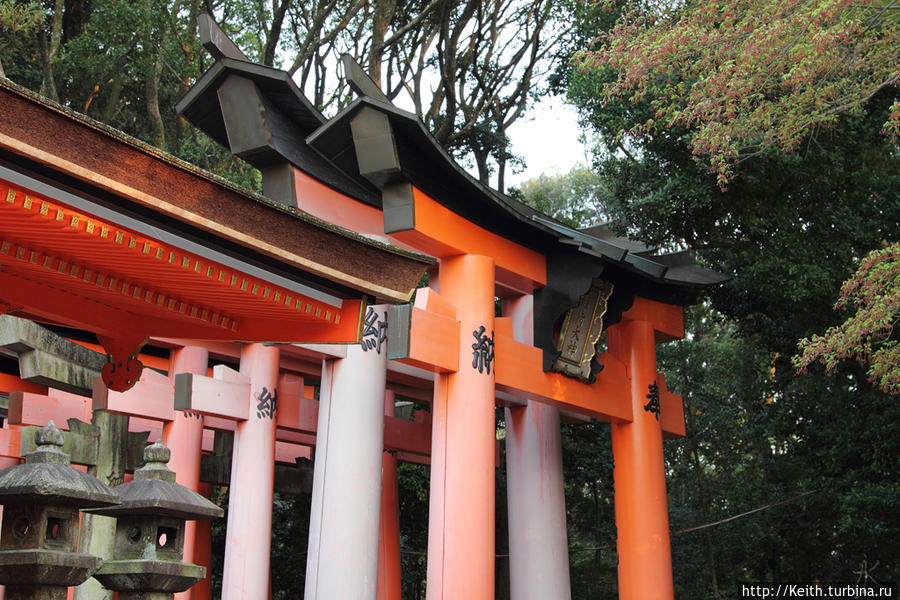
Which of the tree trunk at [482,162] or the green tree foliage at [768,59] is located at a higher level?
the tree trunk at [482,162]

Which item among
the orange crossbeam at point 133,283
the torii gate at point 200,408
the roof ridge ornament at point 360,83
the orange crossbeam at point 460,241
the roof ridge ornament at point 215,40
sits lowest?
the orange crossbeam at point 133,283

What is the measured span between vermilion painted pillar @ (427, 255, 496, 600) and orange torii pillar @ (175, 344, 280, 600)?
2.66m

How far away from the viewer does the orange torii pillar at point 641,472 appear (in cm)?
916

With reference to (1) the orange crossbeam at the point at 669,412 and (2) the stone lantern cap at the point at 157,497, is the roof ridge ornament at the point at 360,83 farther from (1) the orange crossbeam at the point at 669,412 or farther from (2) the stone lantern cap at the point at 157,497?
(1) the orange crossbeam at the point at 669,412

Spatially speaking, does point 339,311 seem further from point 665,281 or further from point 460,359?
point 665,281

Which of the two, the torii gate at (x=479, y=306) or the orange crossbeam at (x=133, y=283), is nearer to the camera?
the orange crossbeam at (x=133, y=283)

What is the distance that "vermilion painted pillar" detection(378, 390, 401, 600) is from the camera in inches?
468

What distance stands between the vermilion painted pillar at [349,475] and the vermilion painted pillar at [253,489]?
0.99m

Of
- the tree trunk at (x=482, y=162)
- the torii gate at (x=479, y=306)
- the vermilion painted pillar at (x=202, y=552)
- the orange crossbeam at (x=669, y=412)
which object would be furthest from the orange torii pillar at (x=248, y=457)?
the tree trunk at (x=482, y=162)

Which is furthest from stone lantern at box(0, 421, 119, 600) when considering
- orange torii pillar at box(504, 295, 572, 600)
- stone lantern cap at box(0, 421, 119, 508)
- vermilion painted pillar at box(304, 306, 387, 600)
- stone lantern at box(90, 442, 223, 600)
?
orange torii pillar at box(504, 295, 572, 600)

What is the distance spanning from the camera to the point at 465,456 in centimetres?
746

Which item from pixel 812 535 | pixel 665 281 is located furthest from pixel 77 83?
pixel 812 535

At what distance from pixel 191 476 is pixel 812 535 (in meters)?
9.36

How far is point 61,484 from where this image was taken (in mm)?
4797
